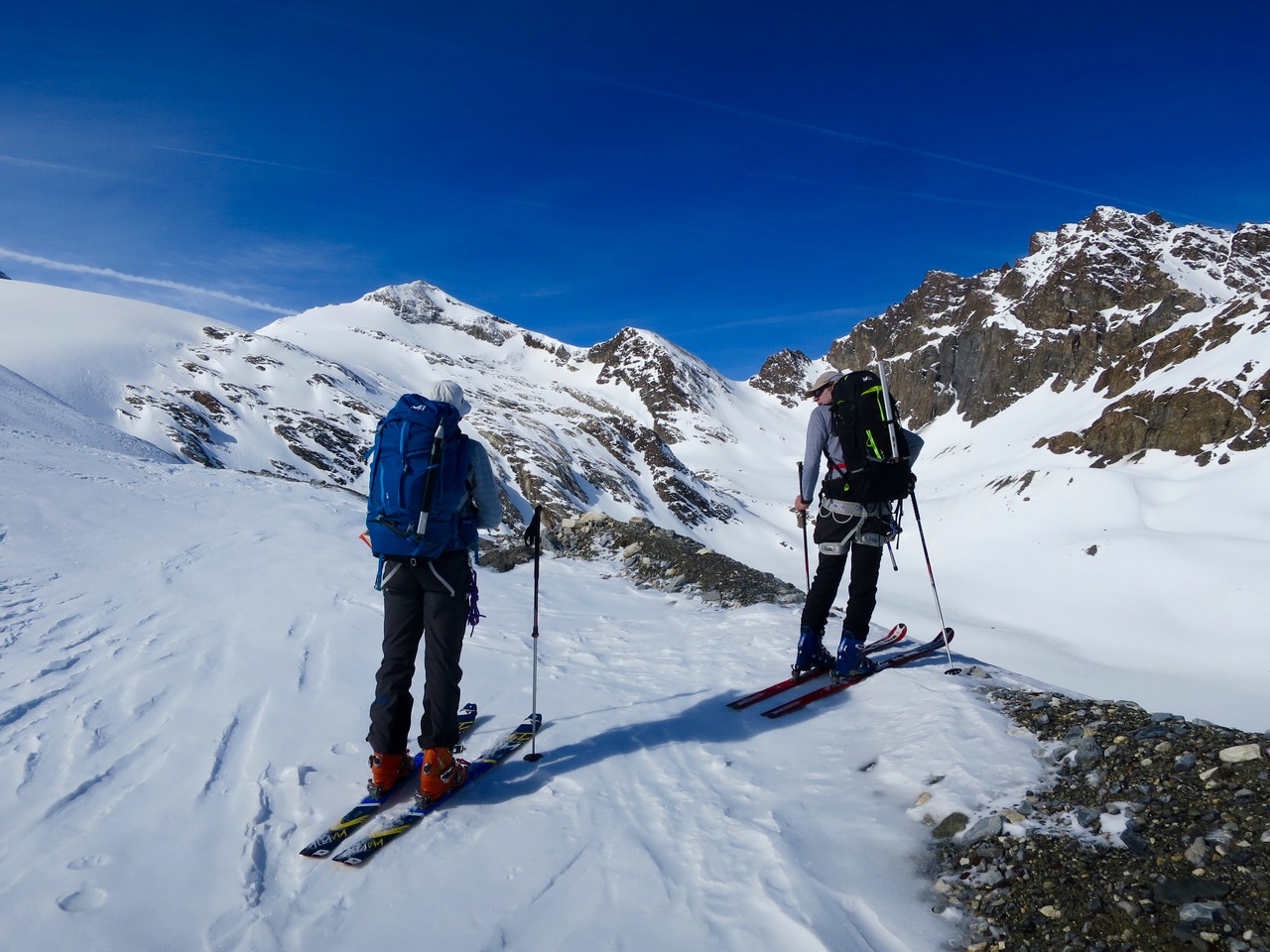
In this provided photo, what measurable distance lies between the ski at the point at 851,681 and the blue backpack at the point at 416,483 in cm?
365

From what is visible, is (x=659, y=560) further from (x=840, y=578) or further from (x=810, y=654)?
(x=840, y=578)

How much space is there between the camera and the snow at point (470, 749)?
11.8 ft

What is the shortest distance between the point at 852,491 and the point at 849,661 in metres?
1.80

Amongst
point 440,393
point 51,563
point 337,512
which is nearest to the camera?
point 440,393

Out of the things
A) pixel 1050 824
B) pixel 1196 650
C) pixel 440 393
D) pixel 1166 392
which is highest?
pixel 1166 392

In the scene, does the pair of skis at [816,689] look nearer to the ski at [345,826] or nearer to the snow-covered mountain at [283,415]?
the ski at [345,826]

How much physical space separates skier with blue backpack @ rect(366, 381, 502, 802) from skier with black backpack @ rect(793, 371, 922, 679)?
348cm

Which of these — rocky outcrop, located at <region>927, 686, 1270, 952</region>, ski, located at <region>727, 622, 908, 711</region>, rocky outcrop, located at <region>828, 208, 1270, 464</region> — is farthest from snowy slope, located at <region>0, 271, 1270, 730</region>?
rocky outcrop, located at <region>927, 686, 1270, 952</region>

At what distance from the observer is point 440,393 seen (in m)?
5.09

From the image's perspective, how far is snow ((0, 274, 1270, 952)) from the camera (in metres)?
3.59

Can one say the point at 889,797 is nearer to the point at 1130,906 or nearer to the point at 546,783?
the point at 1130,906

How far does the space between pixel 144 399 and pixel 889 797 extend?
193 feet

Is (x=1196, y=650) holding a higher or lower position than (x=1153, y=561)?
lower

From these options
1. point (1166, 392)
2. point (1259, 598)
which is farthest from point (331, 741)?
point (1166, 392)
